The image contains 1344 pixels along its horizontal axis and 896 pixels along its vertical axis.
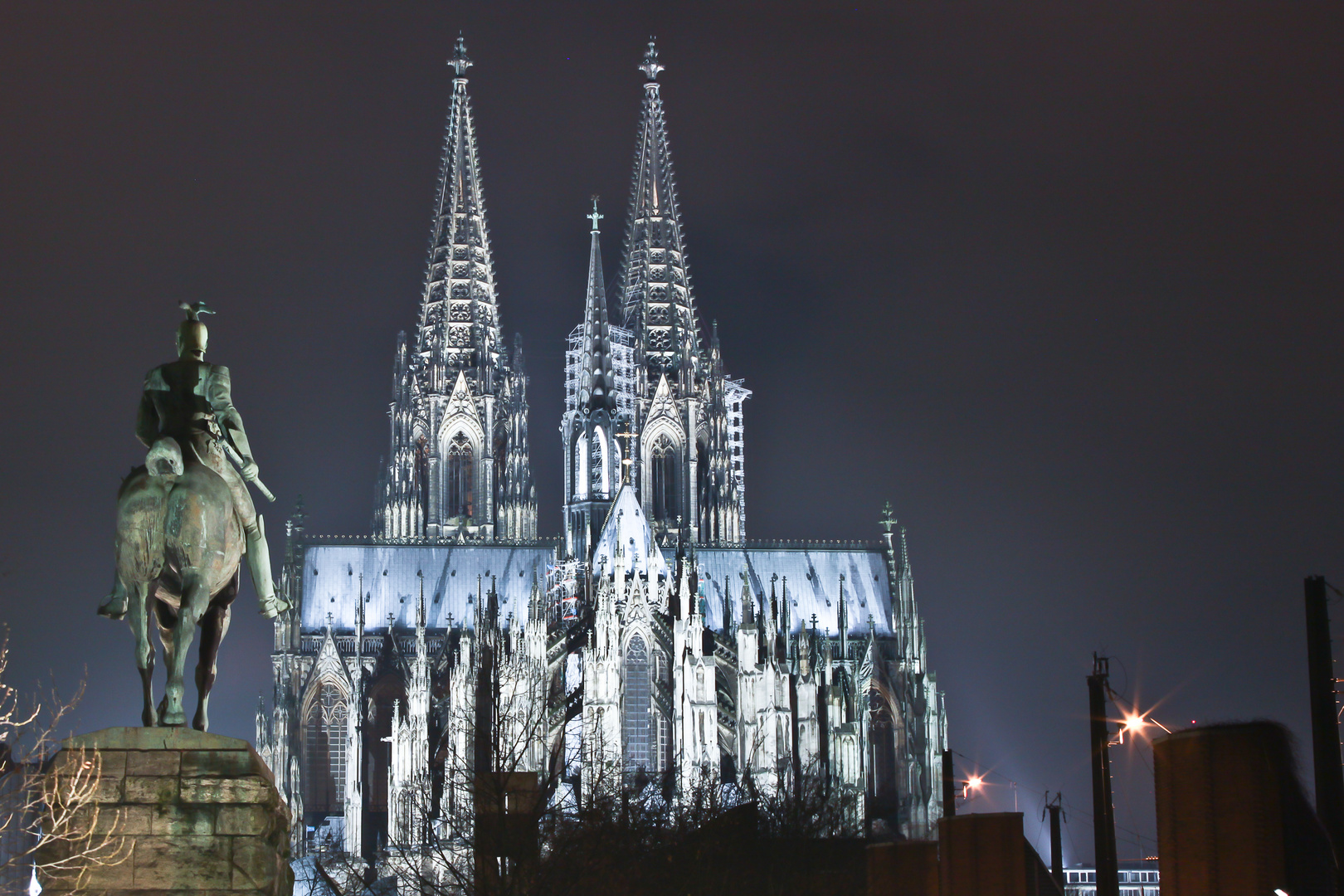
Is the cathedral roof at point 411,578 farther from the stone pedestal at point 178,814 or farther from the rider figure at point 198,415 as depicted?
the stone pedestal at point 178,814

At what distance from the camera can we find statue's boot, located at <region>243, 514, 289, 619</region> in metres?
16.5

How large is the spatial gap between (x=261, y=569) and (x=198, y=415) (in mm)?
1572

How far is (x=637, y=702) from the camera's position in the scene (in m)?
83.5

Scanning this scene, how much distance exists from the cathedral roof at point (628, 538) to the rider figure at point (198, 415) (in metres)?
73.2

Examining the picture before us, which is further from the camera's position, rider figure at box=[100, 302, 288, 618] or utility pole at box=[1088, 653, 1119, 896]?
utility pole at box=[1088, 653, 1119, 896]

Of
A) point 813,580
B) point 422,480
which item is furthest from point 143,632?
point 813,580

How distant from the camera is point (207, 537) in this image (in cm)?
1567

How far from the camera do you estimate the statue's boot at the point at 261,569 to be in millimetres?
16531

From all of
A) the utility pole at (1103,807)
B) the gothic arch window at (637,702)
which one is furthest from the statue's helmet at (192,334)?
the gothic arch window at (637,702)

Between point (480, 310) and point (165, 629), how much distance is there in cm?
8986

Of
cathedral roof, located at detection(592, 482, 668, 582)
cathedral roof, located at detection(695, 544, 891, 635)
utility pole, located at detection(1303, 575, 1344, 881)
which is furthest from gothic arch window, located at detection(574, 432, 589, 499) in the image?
utility pole, located at detection(1303, 575, 1344, 881)

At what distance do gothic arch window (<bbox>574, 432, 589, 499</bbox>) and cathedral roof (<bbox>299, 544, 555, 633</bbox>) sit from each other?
11.9 feet

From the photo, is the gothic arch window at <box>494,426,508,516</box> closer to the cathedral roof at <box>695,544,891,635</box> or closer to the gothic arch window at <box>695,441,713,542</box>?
the gothic arch window at <box>695,441,713,542</box>

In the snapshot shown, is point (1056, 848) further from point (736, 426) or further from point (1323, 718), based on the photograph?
point (736, 426)
